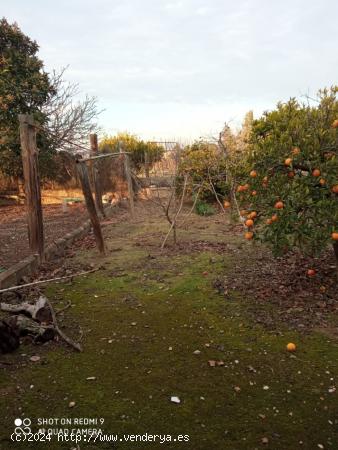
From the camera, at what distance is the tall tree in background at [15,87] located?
33.3ft

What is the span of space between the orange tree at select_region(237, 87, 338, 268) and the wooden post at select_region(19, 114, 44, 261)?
281cm

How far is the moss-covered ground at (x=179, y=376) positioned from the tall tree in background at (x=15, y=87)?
7.68 m

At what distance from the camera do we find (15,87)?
33.7 feet

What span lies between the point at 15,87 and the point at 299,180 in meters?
9.65

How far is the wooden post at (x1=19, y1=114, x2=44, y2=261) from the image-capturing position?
15.1 ft

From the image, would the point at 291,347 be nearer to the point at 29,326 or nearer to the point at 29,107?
the point at 29,326

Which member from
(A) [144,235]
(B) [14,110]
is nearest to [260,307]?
(A) [144,235]

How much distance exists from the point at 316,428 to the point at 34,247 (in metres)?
4.03

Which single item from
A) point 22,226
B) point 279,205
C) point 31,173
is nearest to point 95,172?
point 22,226

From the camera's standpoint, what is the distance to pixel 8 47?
34.9 ft

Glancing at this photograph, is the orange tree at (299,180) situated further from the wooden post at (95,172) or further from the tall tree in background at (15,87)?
the tall tree in background at (15,87)

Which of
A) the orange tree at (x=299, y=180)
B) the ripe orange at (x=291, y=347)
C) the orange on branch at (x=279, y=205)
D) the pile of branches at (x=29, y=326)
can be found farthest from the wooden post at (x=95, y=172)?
the ripe orange at (x=291, y=347)

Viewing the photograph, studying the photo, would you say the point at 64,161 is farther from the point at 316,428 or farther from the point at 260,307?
the point at 316,428

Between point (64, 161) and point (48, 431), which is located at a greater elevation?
point (64, 161)
